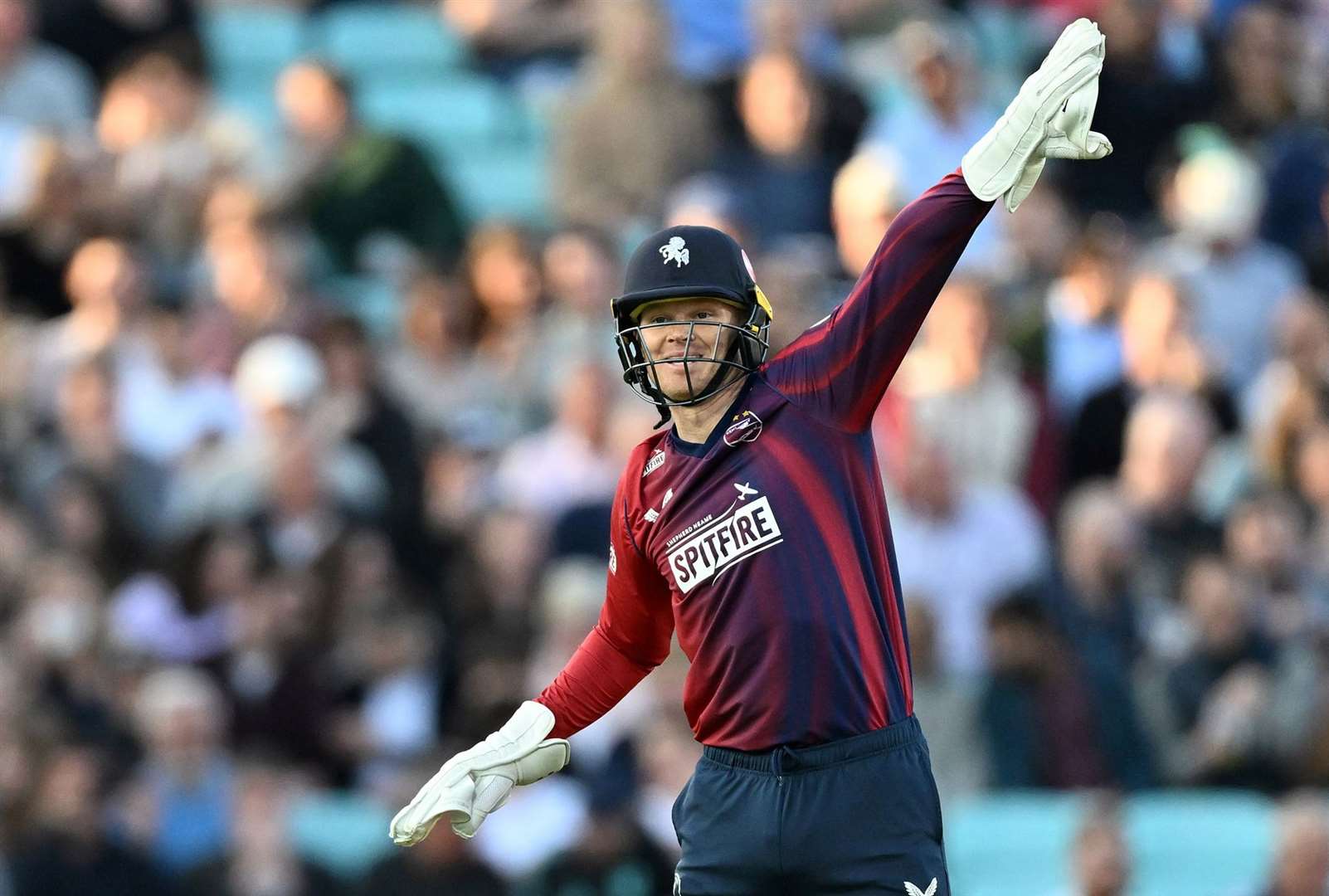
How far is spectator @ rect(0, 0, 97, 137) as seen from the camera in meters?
12.8

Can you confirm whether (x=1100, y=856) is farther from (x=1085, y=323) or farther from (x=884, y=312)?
(x=884, y=312)

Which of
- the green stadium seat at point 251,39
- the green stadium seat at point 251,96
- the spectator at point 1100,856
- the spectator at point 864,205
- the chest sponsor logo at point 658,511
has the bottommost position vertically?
the spectator at point 1100,856

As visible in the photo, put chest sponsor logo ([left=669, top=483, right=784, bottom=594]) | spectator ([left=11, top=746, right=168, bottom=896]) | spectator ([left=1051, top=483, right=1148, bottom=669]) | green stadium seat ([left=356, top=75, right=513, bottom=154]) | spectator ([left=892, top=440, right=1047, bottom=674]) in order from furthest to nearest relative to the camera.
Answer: green stadium seat ([left=356, top=75, right=513, bottom=154]) < spectator ([left=892, top=440, right=1047, bottom=674]) < spectator ([left=1051, top=483, right=1148, bottom=669]) < spectator ([left=11, top=746, right=168, bottom=896]) < chest sponsor logo ([left=669, top=483, right=784, bottom=594])

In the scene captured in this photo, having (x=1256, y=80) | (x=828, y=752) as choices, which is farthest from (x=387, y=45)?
(x=828, y=752)

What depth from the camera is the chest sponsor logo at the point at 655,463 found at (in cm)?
575

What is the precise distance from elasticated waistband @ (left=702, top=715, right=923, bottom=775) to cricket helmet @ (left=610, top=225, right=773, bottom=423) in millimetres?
863

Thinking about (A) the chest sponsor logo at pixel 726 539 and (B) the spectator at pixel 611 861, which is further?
(B) the spectator at pixel 611 861

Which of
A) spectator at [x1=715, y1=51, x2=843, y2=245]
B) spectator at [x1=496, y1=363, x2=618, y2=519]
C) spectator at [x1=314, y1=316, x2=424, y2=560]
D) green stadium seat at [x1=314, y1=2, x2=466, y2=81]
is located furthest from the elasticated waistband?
green stadium seat at [x1=314, y1=2, x2=466, y2=81]

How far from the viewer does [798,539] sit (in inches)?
213

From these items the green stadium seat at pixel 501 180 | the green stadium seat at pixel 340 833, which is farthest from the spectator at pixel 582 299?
the green stadium seat at pixel 340 833

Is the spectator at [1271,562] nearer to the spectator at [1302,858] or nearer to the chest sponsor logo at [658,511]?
the spectator at [1302,858]

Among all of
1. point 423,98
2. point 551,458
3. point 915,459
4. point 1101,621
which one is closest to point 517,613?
point 551,458

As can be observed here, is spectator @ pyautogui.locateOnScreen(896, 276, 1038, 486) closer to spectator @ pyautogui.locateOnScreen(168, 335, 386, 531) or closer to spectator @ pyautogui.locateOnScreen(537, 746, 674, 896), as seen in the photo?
spectator @ pyautogui.locateOnScreen(537, 746, 674, 896)

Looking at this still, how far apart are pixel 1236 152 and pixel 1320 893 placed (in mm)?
5057
